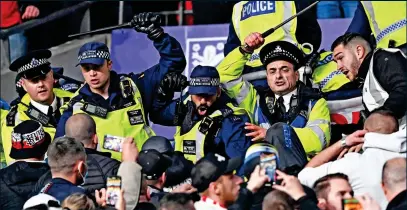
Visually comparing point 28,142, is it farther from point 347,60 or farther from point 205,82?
point 347,60

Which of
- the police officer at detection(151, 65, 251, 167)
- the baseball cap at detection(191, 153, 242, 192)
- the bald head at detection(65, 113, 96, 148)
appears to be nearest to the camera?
the baseball cap at detection(191, 153, 242, 192)

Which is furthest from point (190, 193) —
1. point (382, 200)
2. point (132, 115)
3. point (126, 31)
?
point (126, 31)

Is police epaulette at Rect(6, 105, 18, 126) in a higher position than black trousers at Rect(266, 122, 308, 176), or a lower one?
higher

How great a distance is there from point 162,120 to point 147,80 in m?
0.36

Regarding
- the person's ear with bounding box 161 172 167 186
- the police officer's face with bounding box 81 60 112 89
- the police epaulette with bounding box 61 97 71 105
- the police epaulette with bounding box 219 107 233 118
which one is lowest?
the person's ear with bounding box 161 172 167 186

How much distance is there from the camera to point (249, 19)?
13.2m

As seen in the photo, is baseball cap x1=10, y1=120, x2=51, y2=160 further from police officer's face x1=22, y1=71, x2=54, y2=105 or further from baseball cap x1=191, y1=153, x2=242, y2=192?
baseball cap x1=191, y1=153, x2=242, y2=192

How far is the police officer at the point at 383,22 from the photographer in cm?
1277

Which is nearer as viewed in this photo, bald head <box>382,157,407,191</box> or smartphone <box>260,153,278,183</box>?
bald head <box>382,157,407,191</box>

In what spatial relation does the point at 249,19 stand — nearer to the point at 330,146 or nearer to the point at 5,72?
the point at 330,146

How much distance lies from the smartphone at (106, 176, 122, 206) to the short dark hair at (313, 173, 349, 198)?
52.8 inches

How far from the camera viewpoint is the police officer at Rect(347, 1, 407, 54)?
41.9 feet

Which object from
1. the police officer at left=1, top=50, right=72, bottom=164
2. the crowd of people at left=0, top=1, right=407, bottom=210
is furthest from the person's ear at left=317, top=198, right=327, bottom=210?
the police officer at left=1, top=50, right=72, bottom=164

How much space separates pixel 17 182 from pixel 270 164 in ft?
8.07
